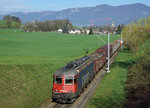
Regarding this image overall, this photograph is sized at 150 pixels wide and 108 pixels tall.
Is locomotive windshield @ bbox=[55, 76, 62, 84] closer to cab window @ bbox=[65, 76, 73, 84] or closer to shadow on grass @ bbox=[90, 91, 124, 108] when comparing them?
cab window @ bbox=[65, 76, 73, 84]

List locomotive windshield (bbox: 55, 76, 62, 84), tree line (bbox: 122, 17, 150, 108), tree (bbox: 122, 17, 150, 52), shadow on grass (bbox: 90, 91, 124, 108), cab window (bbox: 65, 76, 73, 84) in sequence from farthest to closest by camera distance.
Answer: tree (bbox: 122, 17, 150, 52), locomotive windshield (bbox: 55, 76, 62, 84), cab window (bbox: 65, 76, 73, 84), shadow on grass (bbox: 90, 91, 124, 108), tree line (bbox: 122, 17, 150, 108)

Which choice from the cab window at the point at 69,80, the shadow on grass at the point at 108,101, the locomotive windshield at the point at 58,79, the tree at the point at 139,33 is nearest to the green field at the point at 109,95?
the shadow on grass at the point at 108,101

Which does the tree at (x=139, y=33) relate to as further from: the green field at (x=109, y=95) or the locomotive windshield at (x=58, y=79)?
the locomotive windshield at (x=58, y=79)

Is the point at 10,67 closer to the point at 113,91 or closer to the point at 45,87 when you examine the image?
the point at 45,87

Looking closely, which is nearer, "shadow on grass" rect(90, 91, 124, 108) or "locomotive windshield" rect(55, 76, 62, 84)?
"shadow on grass" rect(90, 91, 124, 108)

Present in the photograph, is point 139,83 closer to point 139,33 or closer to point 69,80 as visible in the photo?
point 69,80

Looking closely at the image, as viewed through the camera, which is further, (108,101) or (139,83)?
(108,101)

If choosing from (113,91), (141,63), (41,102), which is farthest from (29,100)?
(141,63)

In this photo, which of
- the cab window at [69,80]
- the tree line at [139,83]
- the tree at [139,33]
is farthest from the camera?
the tree at [139,33]

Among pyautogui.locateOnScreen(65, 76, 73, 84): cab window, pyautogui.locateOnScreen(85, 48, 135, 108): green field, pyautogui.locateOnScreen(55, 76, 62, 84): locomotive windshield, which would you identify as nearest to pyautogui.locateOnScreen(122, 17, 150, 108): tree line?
pyautogui.locateOnScreen(85, 48, 135, 108): green field

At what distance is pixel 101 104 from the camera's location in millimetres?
20094

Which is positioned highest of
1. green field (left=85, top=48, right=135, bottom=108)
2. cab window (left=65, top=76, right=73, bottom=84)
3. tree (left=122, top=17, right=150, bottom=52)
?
tree (left=122, top=17, right=150, bottom=52)

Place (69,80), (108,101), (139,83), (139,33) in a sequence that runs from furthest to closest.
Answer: (139,33)
(108,101)
(69,80)
(139,83)

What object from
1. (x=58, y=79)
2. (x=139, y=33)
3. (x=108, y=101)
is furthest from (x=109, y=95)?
(x=139, y=33)
